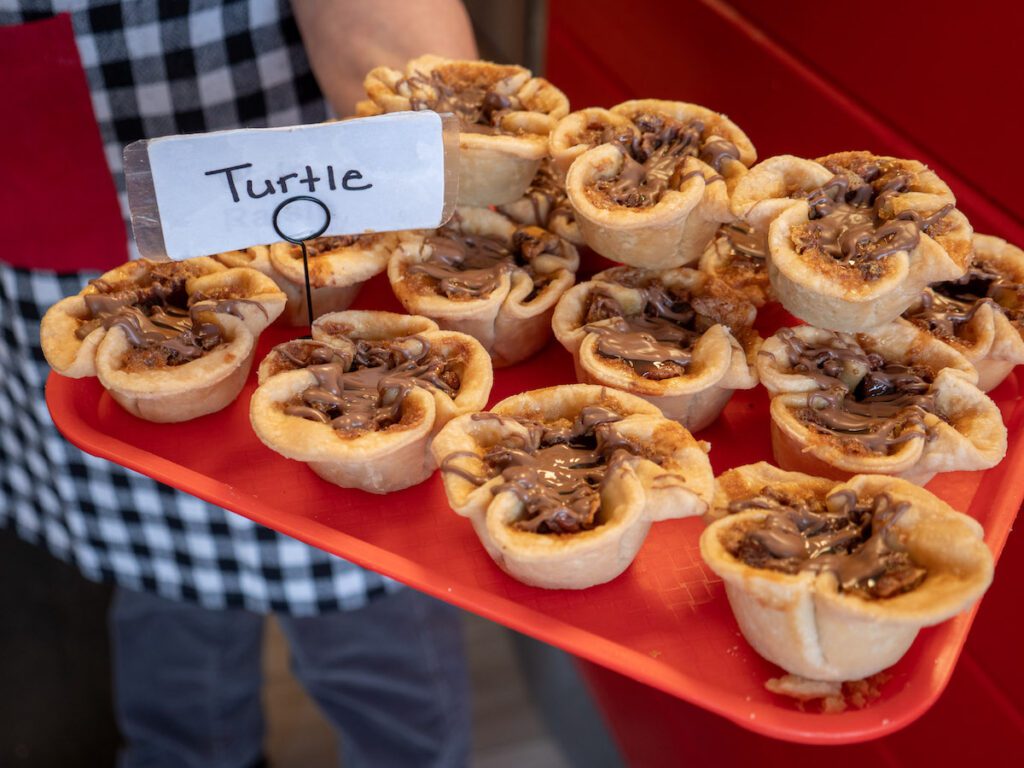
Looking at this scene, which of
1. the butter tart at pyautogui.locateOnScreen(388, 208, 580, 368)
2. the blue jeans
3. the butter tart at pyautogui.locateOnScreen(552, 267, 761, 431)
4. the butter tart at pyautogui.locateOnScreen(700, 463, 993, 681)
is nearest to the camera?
the butter tart at pyautogui.locateOnScreen(700, 463, 993, 681)

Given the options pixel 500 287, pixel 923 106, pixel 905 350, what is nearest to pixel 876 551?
pixel 905 350

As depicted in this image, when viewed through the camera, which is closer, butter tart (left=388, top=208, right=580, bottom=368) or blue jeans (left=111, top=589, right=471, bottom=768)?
butter tart (left=388, top=208, right=580, bottom=368)

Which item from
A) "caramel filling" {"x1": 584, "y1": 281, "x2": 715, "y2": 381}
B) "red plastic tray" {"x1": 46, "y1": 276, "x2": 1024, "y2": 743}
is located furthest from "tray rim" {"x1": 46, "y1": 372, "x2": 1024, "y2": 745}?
"caramel filling" {"x1": 584, "y1": 281, "x2": 715, "y2": 381}

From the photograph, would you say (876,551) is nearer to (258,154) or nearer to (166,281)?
(258,154)

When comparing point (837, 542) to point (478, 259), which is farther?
point (478, 259)

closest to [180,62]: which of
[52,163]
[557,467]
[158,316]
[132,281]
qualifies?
[52,163]

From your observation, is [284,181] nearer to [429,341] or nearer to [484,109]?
[429,341]

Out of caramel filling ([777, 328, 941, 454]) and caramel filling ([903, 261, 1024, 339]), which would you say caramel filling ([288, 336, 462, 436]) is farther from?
caramel filling ([903, 261, 1024, 339])
